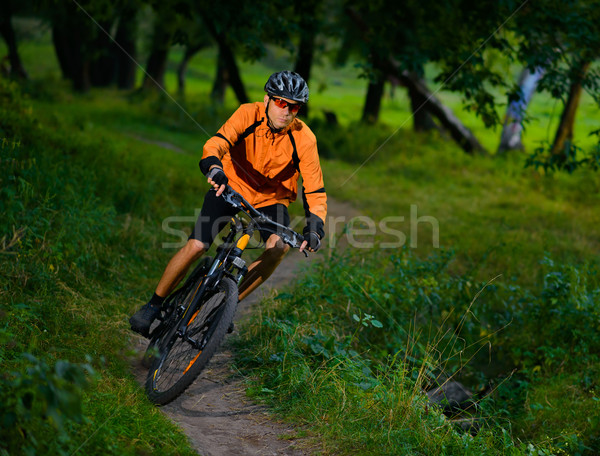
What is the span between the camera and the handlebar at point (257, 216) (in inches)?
164

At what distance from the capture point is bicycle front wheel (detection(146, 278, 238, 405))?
393cm

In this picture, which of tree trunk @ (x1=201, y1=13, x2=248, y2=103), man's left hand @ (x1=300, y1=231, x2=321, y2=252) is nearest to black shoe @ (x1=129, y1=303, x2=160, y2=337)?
man's left hand @ (x1=300, y1=231, x2=321, y2=252)

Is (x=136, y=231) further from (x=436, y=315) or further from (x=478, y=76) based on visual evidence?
(x=478, y=76)

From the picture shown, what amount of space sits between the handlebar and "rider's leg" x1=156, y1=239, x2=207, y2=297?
0.55 meters

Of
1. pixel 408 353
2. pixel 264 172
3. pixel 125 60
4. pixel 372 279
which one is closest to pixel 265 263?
pixel 264 172

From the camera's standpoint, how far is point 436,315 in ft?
23.0

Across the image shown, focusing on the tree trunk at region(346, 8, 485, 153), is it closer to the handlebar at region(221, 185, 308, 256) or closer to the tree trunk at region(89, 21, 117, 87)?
the handlebar at region(221, 185, 308, 256)

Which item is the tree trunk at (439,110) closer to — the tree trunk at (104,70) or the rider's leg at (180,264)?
the rider's leg at (180,264)

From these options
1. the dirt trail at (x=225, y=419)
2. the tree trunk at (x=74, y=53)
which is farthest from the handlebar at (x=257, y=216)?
the tree trunk at (x=74, y=53)

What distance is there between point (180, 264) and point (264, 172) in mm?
984

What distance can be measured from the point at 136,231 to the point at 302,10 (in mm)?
6394

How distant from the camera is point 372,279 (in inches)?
265

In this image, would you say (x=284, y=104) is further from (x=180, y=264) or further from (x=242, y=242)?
(x=180, y=264)

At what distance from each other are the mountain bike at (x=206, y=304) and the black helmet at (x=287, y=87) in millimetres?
843
